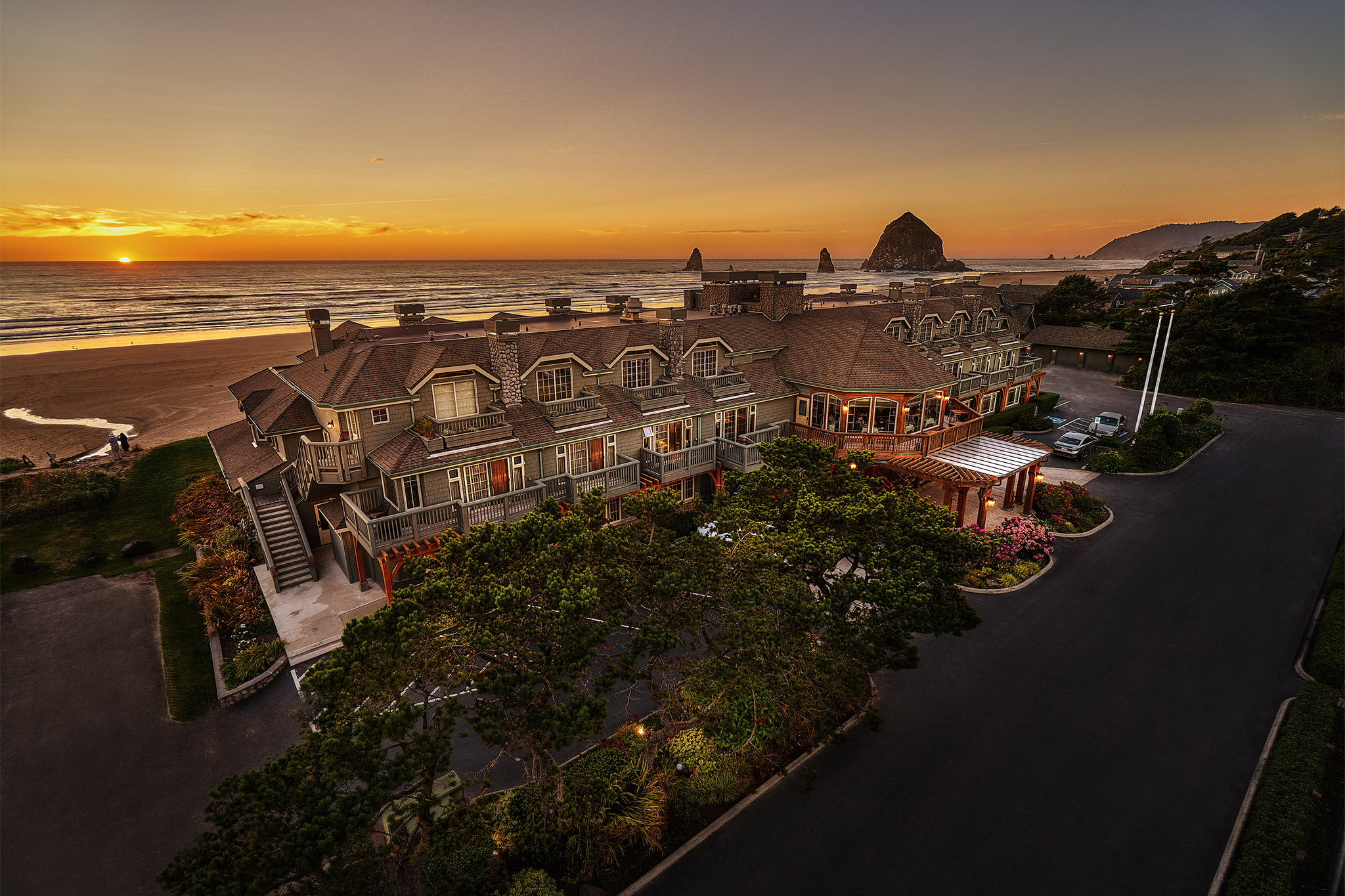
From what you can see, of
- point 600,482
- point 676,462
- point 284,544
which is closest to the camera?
point 284,544

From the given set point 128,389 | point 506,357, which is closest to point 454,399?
point 506,357

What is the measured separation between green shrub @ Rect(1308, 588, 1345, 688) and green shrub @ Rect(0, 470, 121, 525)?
184ft

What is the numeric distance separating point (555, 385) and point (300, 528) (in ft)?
43.4

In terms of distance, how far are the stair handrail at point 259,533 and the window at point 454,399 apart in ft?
25.9

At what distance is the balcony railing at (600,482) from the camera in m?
26.2

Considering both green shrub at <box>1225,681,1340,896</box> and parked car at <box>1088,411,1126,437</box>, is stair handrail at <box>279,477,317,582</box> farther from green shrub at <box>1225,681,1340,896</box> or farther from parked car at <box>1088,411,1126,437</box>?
parked car at <box>1088,411,1126,437</box>

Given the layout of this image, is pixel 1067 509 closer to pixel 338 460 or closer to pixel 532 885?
pixel 532 885

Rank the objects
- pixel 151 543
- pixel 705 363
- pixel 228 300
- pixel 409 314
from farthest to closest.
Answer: pixel 228 300
pixel 705 363
pixel 409 314
pixel 151 543

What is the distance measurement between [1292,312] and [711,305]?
60322 millimetres

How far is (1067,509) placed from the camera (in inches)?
1257

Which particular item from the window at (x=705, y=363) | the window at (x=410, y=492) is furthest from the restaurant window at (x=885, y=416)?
the window at (x=410, y=492)

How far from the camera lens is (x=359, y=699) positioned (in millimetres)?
11172

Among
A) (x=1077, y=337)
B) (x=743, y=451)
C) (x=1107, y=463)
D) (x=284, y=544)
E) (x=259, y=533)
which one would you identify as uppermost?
(x=1077, y=337)

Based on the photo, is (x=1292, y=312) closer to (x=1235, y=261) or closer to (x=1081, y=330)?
(x=1081, y=330)
